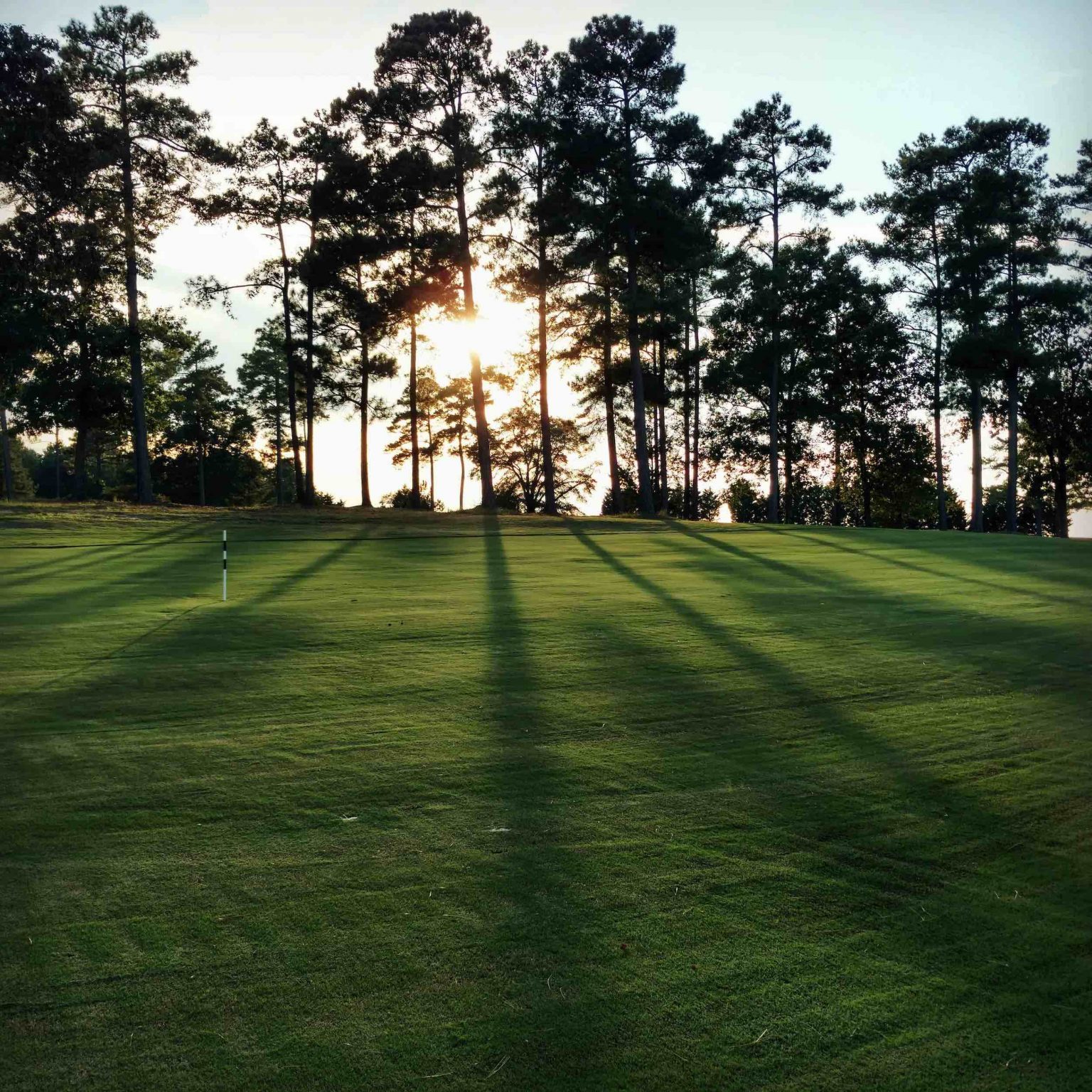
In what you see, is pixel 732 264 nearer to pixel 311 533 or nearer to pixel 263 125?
pixel 263 125

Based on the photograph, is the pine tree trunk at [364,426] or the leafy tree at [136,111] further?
the pine tree trunk at [364,426]

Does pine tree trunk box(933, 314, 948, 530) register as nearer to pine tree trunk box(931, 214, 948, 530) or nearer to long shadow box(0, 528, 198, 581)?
pine tree trunk box(931, 214, 948, 530)

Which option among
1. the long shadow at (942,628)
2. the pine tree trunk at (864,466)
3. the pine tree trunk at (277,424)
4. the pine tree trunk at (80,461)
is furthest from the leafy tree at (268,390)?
the long shadow at (942,628)

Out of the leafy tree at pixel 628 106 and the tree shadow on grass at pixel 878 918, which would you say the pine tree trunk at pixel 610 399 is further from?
the tree shadow on grass at pixel 878 918

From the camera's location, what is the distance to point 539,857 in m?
5.25

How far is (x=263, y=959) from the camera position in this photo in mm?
4184

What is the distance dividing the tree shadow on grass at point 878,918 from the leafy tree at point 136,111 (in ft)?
113

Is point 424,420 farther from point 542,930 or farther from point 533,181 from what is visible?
point 542,930

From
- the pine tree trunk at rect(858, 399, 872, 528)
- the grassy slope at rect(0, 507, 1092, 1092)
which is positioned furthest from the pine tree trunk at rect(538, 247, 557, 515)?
the grassy slope at rect(0, 507, 1092, 1092)

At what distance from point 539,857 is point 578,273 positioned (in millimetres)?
35334

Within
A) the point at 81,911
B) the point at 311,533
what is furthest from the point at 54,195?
the point at 81,911

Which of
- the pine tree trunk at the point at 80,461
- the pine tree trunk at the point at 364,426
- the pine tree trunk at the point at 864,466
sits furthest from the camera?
the pine tree trunk at the point at 864,466

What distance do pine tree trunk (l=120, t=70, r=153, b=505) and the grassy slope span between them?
89.9 ft

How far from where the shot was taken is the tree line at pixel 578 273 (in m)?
34.8
